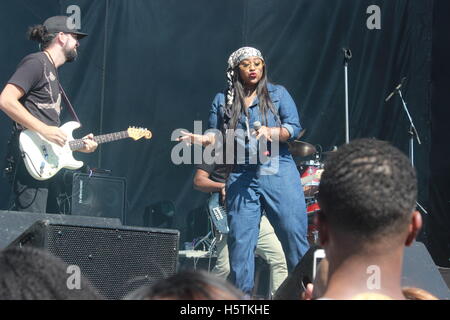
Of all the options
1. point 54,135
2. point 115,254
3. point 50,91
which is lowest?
point 115,254

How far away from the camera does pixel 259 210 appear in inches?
176

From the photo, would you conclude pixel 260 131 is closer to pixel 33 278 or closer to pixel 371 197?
pixel 371 197

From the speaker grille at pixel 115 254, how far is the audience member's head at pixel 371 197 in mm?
2003

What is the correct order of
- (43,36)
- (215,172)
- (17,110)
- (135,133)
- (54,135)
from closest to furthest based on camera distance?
(17,110)
(54,135)
(43,36)
(135,133)
(215,172)

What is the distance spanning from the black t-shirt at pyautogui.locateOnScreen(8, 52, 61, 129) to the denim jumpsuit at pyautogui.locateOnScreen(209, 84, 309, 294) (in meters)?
1.48

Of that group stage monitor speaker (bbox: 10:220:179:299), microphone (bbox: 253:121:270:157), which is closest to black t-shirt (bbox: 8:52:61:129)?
microphone (bbox: 253:121:270:157)

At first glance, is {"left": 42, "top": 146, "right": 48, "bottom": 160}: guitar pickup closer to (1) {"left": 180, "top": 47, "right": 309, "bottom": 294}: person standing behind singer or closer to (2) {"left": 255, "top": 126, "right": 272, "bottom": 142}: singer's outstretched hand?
(1) {"left": 180, "top": 47, "right": 309, "bottom": 294}: person standing behind singer

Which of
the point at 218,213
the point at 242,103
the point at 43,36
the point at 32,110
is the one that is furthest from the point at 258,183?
the point at 43,36

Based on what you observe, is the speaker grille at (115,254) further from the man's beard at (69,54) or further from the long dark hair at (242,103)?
the man's beard at (69,54)

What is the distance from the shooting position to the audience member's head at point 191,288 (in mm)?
1253

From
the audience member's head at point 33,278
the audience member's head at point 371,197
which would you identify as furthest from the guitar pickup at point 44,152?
the audience member's head at point 33,278

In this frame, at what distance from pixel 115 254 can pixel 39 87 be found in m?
1.89

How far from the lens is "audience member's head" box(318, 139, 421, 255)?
1.67 meters
